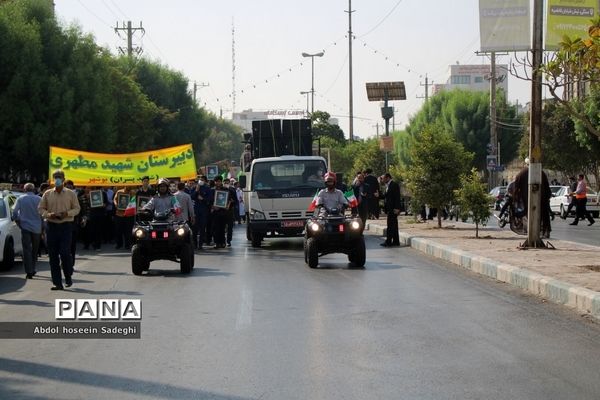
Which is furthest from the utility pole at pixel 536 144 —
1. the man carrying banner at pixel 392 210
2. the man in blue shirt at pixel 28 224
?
the man in blue shirt at pixel 28 224

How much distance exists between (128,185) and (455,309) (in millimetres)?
17286

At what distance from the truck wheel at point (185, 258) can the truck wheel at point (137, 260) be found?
2.23ft

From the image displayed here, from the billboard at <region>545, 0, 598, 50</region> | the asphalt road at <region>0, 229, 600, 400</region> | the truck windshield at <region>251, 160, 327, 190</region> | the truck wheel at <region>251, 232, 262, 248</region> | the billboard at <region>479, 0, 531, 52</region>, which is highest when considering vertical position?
the billboard at <region>545, 0, 598, 50</region>

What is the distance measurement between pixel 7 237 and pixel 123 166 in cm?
839

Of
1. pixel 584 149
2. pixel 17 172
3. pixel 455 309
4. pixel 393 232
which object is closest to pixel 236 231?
pixel 393 232

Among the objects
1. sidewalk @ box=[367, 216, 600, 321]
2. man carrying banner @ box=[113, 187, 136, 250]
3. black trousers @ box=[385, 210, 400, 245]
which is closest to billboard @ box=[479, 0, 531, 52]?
sidewalk @ box=[367, 216, 600, 321]

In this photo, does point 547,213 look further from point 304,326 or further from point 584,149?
point 584,149

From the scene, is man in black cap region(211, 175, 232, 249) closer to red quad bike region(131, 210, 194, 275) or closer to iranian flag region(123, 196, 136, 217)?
iranian flag region(123, 196, 136, 217)

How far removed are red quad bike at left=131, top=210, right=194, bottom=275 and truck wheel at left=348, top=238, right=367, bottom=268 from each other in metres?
3.11

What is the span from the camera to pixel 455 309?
39.2 feet

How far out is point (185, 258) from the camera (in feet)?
56.5

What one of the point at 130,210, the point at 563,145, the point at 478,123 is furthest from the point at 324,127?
the point at 130,210

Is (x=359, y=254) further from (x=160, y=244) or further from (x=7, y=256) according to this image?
(x=7, y=256)

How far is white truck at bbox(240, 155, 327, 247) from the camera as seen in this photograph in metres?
24.0
